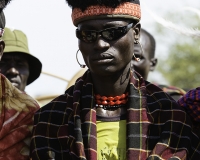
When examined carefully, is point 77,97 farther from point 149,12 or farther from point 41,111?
point 149,12

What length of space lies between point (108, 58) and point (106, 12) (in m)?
0.37

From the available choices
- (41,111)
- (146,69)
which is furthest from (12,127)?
(146,69)

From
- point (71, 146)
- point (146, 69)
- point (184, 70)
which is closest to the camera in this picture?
point (71, 146)

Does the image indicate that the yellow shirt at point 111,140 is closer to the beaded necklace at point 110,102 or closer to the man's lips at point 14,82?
the beaded necklace at point 110,102

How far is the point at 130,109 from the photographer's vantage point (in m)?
5.64

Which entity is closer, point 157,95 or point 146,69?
point 157,95

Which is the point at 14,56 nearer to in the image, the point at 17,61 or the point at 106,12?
the point at 17,61

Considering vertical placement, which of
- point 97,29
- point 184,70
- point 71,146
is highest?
point 97,29

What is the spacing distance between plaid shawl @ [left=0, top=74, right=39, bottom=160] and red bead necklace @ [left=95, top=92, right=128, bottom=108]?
0.62 meters

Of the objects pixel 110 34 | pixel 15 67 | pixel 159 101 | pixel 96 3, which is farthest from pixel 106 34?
pixel 15 67

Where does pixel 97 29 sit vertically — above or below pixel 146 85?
above

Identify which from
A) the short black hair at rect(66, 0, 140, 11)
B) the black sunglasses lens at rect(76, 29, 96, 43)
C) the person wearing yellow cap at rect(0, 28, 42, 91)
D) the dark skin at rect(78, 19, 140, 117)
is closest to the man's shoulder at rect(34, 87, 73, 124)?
the dark skin at rect(78, 19, 140, 117)

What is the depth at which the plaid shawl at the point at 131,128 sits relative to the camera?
217 inches

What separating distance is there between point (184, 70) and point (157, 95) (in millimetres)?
24933
